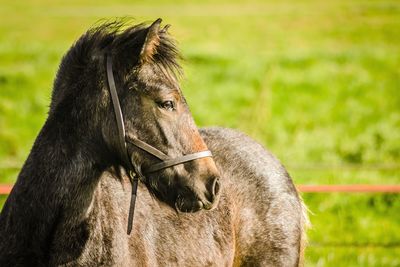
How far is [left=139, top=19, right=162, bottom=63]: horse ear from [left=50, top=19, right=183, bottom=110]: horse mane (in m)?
0.02

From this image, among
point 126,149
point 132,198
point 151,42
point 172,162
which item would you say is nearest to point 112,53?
point 151,42

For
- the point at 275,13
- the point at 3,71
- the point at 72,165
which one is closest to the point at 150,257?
the point at 72,165

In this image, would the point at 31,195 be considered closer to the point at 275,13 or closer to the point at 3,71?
the point at 3,71

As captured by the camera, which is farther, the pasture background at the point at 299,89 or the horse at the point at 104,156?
the pasture background at the point at 299,89

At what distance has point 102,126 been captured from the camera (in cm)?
330

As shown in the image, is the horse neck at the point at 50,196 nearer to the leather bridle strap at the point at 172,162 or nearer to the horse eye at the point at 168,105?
the leather bridle strap at the point at 172,162

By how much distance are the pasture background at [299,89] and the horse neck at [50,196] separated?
2.07 feet

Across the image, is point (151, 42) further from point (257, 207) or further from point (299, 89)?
point (299, 89)

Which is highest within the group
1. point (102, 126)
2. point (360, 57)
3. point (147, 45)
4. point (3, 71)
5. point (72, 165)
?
point (360, 57)

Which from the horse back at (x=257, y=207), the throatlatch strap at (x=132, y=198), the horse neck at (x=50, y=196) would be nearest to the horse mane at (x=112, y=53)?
the horse neck at (x=50, y=196)

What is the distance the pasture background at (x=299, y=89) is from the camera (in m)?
8.20

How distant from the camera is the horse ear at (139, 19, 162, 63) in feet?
10.6

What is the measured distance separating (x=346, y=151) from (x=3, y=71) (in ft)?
27.8

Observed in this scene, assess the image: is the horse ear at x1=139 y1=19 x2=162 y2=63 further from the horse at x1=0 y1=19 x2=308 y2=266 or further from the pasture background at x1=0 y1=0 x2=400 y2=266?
the pasture background at x1=0 y1=0 x2=400 y2=266
